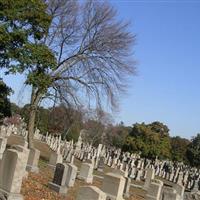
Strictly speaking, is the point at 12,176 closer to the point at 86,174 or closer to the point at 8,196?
the point at 8,196

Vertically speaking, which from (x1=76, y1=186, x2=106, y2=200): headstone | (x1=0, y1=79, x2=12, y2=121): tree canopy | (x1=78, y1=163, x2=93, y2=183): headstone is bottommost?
(x1=78, y1=163, x2=93, y2=183): headstone

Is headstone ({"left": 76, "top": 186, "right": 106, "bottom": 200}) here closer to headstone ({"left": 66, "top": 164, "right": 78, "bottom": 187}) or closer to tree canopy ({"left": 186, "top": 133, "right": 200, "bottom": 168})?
headstone ({"left": 66, "top": 164, "right": 78, "bottom": 187})

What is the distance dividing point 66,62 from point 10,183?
18857 mm

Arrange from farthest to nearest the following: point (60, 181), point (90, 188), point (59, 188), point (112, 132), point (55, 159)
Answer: point (112, 132), point (55, 159), point (60, 181), point (59, 188), point (90, 188)

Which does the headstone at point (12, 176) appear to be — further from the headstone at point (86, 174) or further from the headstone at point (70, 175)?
the headstone at point (86, 174)

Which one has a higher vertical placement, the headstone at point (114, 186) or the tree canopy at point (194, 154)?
the tree canopy at point (194, 154)

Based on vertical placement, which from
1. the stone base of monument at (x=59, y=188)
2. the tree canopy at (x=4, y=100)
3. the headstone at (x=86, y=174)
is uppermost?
the tree canopy at (x=4, y=100)

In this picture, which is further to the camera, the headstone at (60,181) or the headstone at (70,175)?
the headstone at (70,175)

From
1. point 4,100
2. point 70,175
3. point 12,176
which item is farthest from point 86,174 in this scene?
point 12,176

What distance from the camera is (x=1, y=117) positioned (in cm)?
2506

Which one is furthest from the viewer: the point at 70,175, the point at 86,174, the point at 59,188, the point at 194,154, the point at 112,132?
the point at 112,132

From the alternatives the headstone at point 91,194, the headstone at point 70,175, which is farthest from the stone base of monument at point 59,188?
the headstone at point 91,194

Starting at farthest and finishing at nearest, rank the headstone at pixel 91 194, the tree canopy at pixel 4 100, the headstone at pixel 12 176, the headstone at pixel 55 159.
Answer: the headstone at pixel 55 159
the tree canopy at pixel 4 100
the headstone at pixel 12 176
the headstone at pixel 91 194

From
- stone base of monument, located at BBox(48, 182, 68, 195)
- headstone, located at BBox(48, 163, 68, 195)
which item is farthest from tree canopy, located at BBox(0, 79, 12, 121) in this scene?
stone base of monument, located at BBox(48, 182, 68, 195)
